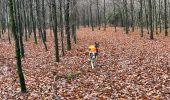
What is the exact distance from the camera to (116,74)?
1973cm

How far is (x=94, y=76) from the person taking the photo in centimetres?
1966

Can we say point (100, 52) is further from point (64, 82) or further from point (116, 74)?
point (64, 82)

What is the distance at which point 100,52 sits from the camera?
2878cm

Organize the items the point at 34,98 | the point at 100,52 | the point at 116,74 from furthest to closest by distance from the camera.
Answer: the point at 100,52
the point at 116,74
the point at 34,98

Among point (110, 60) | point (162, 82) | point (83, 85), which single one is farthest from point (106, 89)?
point (110, 60)

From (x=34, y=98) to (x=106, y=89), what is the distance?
12.2ft

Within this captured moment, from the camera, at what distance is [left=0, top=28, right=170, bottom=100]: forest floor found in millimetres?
15477

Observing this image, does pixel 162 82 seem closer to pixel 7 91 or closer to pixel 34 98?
pixel 34 98

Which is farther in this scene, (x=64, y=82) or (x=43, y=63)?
(x=43, y=63)

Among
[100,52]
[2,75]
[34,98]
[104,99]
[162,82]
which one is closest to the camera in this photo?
[104,99]

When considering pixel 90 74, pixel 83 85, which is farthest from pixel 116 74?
pixel 83 85

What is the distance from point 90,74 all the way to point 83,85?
2965 mm

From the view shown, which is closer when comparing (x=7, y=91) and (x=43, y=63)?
(x=7, y=91)

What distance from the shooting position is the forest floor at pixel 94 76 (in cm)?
1548
